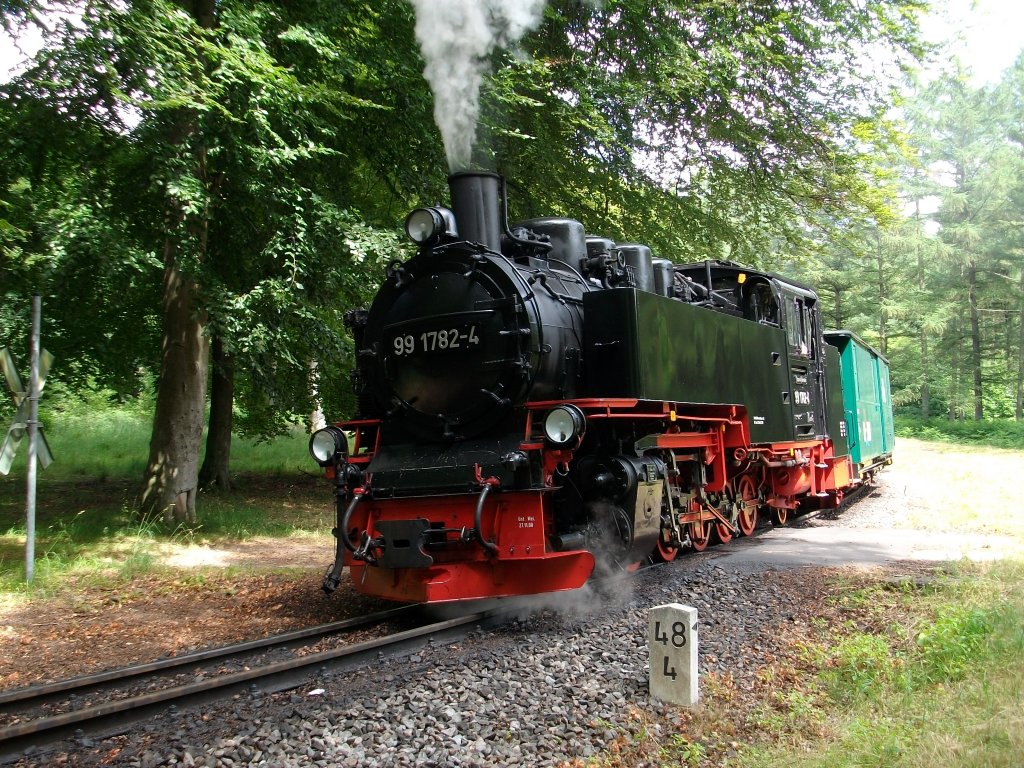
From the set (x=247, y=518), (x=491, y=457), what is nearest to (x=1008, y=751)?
(x=491, y=457)

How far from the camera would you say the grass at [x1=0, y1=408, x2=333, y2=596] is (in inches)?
336

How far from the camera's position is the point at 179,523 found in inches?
415

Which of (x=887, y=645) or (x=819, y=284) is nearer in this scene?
(x=887, y=645)

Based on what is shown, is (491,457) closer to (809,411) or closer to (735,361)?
(735,361)

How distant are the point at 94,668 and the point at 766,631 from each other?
449 cm

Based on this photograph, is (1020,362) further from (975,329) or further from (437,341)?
(437,341)

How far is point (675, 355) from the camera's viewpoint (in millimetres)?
6984

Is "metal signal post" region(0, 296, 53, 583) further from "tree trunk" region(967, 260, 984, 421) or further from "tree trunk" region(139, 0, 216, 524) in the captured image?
"tree trunk" region(967, 260, 984, 421)

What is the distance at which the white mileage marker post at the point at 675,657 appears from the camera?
4258mm

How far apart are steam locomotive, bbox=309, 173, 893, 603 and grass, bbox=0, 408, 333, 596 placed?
3427mm

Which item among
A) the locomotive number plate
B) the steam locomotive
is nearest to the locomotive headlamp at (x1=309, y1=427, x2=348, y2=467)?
the steam locomotive

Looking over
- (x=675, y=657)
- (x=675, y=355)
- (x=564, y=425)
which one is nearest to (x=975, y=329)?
(x=675, y=355)

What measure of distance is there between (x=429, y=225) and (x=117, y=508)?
342 inches

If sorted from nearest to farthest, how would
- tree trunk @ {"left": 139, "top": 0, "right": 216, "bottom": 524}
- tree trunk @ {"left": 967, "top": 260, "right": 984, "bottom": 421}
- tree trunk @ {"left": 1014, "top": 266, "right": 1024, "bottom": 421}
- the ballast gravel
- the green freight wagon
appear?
the ballast gravel → tree trunk @ {"left": 139, "top": 0, "right": 216, "bottom": 524} → the green freight wagon → tree trunk @ {"left": 1014, "top": 266, "right": 1024, "bottom": 421} → tree trunk @ {"left": 967, "top": 260, "right": 984, "bottom": 421}
